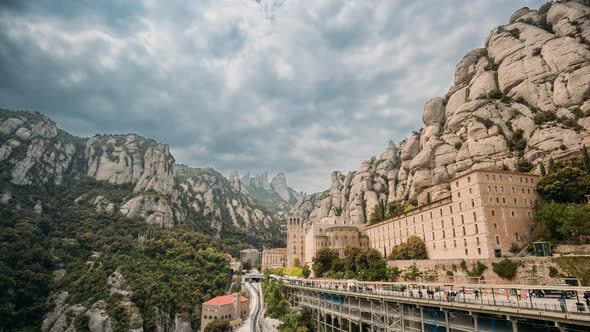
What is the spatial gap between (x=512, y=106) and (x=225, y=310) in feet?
249

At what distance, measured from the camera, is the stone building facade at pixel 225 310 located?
218 ft

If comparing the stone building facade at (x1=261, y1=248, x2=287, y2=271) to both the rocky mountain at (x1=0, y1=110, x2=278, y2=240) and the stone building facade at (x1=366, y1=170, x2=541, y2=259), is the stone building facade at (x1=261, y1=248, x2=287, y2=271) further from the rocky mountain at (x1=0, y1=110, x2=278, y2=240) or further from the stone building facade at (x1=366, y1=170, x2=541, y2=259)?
the stone building facade at (x1=366, y1=170, x2=541, y2=259)

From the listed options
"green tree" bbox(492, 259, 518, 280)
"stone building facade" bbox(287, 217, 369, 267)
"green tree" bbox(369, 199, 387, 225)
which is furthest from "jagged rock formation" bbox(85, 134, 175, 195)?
"green tree" bbox(492, 259, 518, 280)

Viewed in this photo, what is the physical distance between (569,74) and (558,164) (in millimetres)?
21640

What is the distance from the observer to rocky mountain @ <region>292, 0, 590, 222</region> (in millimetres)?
54688

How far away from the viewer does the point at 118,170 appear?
130375mm

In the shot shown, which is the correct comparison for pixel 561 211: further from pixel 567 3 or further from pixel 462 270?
pixel 567 3

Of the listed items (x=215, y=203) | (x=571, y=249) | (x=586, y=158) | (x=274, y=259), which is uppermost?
(x=215, y=203)

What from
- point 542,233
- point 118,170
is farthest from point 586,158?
point 118,170

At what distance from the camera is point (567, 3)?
231 ft

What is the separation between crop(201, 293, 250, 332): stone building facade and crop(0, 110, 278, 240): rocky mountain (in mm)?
52175

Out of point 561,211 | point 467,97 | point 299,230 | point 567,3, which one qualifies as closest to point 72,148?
point 299,230

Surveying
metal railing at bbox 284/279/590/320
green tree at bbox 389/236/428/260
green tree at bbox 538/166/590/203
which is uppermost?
green tree at bbox 538/166/590/203

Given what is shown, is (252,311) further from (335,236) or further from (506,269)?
(506,269)
